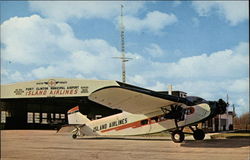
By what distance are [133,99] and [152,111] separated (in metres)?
2.84

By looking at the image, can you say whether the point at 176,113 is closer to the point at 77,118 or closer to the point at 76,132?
the point at 77,118

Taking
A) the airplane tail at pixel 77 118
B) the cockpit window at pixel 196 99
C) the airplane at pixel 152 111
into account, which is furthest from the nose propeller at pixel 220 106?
the airplane tail at pixel 77 118

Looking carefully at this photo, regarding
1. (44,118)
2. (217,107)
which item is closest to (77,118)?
(217,107)

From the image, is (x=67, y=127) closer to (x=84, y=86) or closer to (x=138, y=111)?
(x=138, y=111)

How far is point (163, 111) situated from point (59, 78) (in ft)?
83.8

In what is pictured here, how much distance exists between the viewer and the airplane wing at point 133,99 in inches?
527

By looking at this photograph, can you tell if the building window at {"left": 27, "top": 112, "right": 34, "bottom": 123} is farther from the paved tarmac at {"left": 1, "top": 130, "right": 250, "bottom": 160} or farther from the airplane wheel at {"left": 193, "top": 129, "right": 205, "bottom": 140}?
the airplane wheel at {"left": 193, "top": 129, "right": 205, "bottom": 140}

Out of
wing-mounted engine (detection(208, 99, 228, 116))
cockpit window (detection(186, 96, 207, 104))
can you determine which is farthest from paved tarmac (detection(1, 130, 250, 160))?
cockpit window (detection(186, 96, 207, 104))

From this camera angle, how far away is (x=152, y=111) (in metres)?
17.4

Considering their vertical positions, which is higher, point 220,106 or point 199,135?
point 220,106

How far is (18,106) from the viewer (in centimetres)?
5141

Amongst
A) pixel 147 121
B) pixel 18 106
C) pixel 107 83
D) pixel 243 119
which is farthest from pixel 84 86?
pixel 243 119

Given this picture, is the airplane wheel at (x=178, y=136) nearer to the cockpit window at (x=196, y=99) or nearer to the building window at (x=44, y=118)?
the cockpit window at (x=196, y=99)

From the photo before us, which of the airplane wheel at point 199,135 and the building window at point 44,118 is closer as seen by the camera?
the airplane wheel at point 199,135
